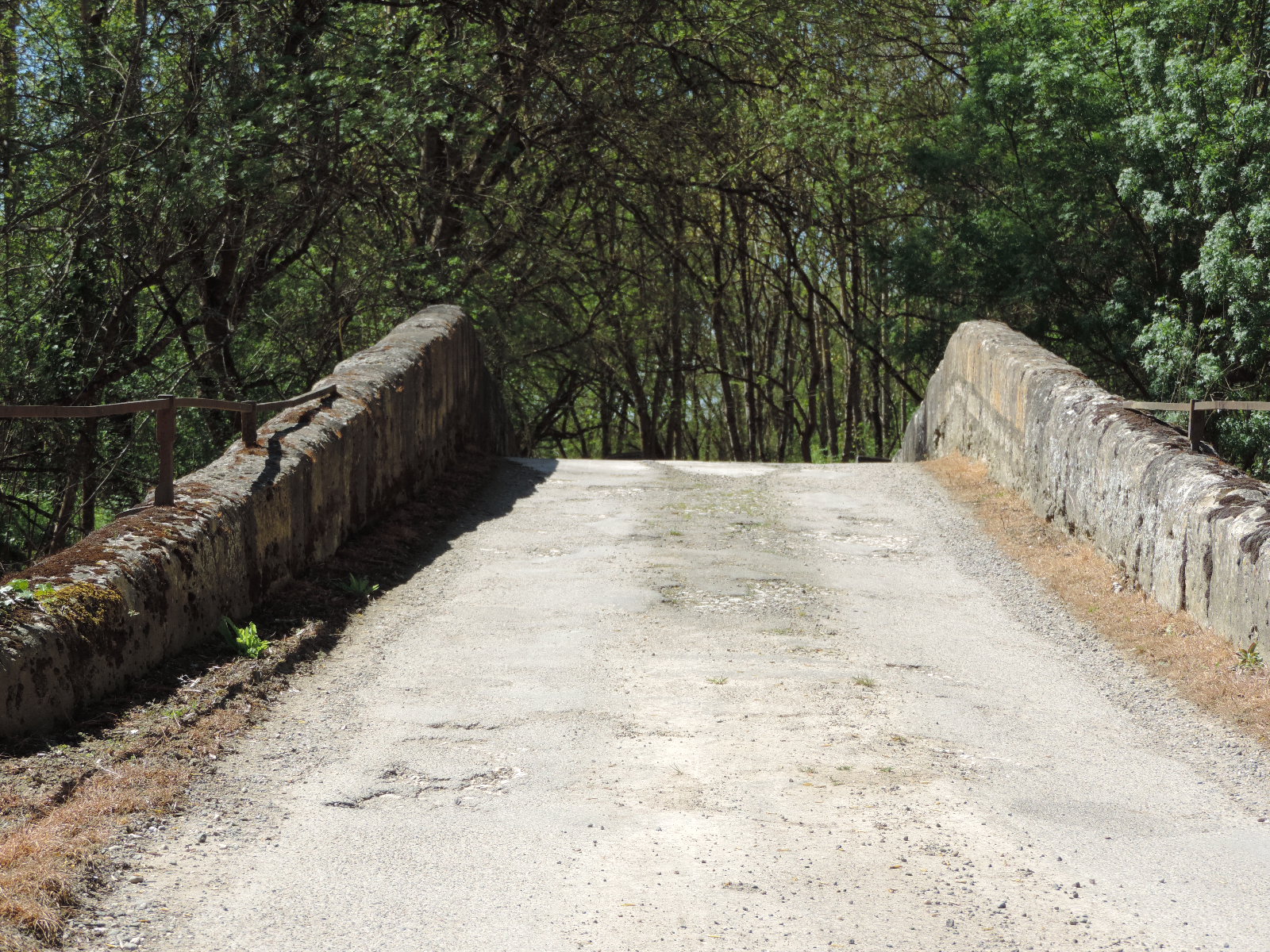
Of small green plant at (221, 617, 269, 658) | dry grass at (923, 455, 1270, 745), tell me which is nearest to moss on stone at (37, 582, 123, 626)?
small green plant at (221, 617, 269, 658)

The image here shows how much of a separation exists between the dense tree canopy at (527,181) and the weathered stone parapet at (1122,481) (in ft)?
12.4

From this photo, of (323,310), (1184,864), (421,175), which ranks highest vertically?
(421,175)

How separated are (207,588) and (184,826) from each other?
6.58ft

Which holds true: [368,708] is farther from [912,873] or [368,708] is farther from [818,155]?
[818,155]

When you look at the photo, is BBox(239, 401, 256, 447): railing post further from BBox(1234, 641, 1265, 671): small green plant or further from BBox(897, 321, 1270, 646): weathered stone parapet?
BBox(1234, 641, 1265, 671): small green plant

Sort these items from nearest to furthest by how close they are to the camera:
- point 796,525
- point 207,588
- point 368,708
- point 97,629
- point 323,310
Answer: point 97,629 < point 368,708 < point 207,588 < point 796,525 < point 323,310

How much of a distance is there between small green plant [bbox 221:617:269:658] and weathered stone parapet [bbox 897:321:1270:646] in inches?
176

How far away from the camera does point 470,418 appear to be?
479 inches

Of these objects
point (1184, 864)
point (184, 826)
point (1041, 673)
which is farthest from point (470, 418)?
point (1184, 864)

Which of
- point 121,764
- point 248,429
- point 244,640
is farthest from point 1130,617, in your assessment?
point 121,764

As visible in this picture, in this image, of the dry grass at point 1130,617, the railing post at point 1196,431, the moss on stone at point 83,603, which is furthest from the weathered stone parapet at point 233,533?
the railing post at point 1196,431

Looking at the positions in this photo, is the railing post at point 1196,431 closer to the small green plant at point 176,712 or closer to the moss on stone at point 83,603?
the small green plant at point 176,712

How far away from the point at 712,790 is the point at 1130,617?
3.39 meters

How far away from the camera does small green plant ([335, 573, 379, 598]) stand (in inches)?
284
